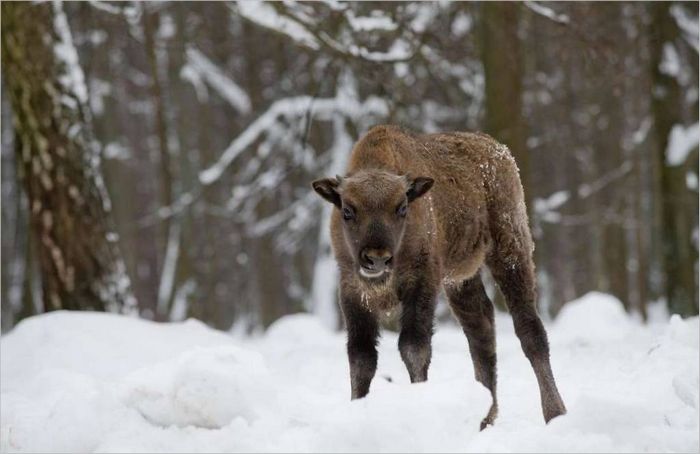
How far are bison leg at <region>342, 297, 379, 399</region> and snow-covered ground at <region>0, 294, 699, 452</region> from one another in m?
0.18

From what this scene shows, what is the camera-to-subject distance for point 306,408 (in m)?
4.93

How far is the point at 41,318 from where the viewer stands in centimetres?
803

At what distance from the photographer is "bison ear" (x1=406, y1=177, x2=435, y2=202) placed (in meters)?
5.47

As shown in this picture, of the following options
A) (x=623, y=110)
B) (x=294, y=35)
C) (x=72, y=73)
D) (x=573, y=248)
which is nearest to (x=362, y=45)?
(x=294, y=35)

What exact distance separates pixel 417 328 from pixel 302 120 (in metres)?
11.3

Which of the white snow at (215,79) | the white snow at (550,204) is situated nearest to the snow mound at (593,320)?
the white snow at (550,204)

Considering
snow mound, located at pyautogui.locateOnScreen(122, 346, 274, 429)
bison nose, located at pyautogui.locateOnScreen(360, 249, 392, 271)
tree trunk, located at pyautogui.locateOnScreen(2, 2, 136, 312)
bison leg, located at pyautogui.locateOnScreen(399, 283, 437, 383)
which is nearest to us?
snow mound, located at pyautogui.locateOnScreen(122, 346, 274, 429)

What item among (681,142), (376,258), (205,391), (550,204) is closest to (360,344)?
(376,258)

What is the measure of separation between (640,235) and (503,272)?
692 inches

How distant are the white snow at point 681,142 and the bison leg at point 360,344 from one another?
779 centimetres

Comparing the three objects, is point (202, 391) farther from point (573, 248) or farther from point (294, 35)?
point (573, 248)

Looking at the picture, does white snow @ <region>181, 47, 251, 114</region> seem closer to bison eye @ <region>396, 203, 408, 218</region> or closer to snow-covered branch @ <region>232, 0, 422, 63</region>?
snow-covered branch @ <region>232, 0, 422, 63</region>

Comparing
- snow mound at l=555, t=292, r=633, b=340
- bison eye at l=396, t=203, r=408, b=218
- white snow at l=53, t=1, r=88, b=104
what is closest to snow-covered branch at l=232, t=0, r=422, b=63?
white snow at l=53, t=1, r=88, b=104

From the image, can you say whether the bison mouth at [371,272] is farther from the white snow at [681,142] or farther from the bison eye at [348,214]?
the white snow at [681,142]
